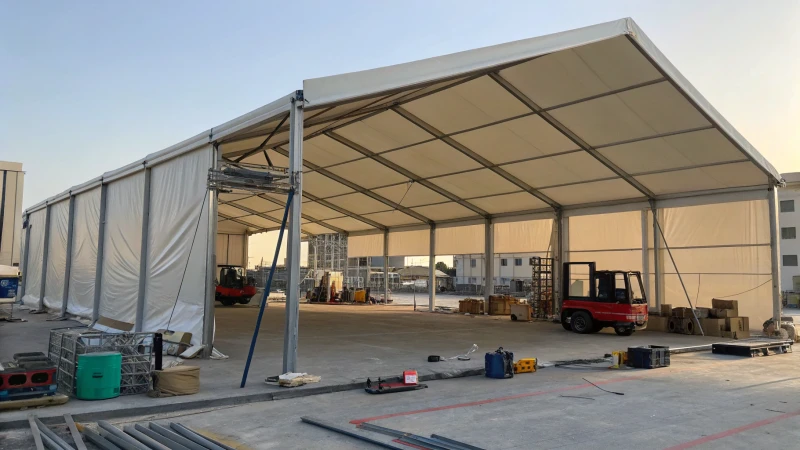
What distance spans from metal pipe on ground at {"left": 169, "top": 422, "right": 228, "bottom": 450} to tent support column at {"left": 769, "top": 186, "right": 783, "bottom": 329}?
1505 cm

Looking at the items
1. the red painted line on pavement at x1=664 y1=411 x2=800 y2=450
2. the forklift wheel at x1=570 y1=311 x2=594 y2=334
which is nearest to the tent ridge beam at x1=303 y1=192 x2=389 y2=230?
the forklift wheel at x1=570 y1=311 x2=594 y2=334

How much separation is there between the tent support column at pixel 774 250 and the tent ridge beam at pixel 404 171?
9.58 metres

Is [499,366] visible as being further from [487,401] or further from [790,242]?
[790,242]

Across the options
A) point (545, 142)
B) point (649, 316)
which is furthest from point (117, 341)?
point (649, 316)

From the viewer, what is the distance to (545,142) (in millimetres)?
14711

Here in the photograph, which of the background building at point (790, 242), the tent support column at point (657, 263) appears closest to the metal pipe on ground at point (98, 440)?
the tent support column at point (657, 263)

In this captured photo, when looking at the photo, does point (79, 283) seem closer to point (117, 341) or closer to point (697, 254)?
point (117, 341)

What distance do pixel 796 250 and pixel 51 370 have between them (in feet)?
150

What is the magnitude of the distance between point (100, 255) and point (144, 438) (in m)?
12.0

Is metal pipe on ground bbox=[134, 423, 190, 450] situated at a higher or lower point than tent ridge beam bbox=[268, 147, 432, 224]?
lower

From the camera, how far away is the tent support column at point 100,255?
1541 centimetres

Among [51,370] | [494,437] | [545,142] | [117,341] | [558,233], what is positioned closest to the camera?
[494,437]

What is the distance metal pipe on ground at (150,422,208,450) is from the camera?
497 centimetres

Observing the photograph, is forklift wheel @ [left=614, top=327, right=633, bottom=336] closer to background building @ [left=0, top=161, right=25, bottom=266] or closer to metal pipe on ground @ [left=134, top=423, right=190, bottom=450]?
metal pipe on ground @ [left=134, top=423, right=190, bottom=450]
